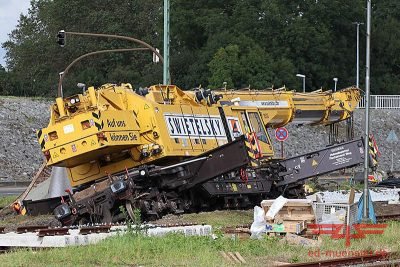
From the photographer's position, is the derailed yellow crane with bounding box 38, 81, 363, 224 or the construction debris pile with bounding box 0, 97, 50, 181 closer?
the derailed yellow crane with bounding box 38, 81, 363, 224

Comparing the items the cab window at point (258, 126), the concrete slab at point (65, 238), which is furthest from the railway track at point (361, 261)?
the cab window at point (258, 126)

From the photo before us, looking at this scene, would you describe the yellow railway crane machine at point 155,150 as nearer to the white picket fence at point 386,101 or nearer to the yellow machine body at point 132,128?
the yellow machine body at point 132,128

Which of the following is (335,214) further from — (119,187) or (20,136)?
(20,136)

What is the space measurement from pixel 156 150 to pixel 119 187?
1.87 metres

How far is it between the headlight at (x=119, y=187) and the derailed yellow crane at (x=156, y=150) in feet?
0.08

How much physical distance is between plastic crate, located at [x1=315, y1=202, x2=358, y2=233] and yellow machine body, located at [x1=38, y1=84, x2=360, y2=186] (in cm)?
527

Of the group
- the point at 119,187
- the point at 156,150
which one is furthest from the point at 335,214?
the point at 156,150

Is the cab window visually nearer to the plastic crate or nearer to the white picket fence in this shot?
the plastic crate

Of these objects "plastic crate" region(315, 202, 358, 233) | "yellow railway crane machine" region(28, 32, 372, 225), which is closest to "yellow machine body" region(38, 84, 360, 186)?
"yellow railway crane machine" region(28, 32, 372, 225)

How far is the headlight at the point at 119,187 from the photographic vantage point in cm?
2005

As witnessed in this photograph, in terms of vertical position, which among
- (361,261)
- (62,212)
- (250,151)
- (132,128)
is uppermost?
(132,128)

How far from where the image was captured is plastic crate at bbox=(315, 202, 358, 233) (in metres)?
17.1

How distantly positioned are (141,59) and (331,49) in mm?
16959

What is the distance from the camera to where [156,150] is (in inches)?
848
